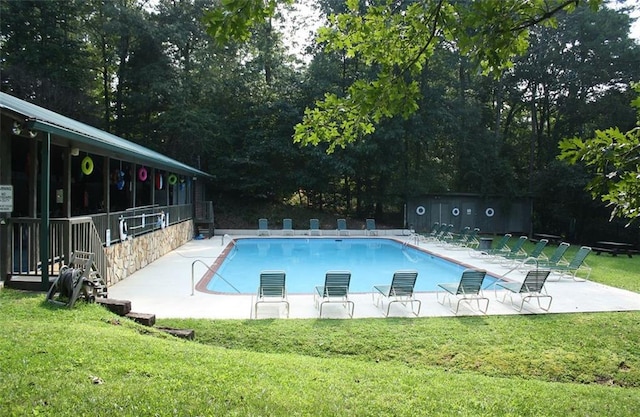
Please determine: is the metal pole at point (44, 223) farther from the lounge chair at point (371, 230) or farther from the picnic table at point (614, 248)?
the picnic table at point (614, 248)

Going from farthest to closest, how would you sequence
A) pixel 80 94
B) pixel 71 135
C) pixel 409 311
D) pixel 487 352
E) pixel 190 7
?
pixel 190 7, pixel 80 94, pixel 409 311, pixel 71 135, pixel 487 352

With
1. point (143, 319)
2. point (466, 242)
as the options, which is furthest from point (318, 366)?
point (466, 242)

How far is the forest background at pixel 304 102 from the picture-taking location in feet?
77.9

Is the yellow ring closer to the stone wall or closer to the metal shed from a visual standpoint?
the stone wall

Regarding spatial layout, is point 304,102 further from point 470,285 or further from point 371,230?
point 470,285

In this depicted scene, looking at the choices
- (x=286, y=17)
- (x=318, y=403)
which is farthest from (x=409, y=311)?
(x=286, y=17)

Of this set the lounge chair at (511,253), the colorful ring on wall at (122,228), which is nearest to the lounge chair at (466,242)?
the lounge chair at (511,253)

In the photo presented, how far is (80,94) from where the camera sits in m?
23.7

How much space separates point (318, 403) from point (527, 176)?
29.3 m

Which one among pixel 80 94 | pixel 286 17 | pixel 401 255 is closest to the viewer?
pixel 401 255

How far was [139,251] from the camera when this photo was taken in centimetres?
1173

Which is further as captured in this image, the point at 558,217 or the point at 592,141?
the point at 558,217

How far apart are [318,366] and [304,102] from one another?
23.6 meters

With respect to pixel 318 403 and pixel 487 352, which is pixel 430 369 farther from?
pixel 318 403
